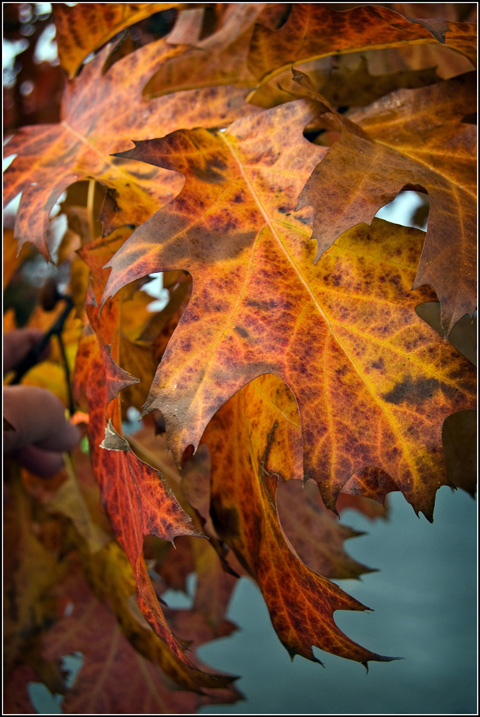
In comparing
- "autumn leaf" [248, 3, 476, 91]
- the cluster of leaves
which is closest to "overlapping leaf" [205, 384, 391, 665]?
the cluster of leaves

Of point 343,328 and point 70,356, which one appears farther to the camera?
point 70,356

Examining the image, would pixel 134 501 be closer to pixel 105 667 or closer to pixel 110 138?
pixel 110 138

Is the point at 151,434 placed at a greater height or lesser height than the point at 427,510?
lesser

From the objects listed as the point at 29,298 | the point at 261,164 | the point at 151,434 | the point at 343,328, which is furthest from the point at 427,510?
the point at 29,298

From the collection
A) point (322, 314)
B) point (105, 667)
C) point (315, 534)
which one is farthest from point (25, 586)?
point (322, 314)

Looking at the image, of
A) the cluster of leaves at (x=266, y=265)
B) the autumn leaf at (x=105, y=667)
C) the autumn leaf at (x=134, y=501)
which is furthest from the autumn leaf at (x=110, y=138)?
the autumn leaf at (x=105, y=667)

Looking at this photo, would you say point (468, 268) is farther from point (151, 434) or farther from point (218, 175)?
point (151, 434)

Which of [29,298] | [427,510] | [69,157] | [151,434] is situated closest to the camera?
[427,510]

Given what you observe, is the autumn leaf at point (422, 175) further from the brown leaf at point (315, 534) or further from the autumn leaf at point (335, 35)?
the brown leaf at point (315, 534)
